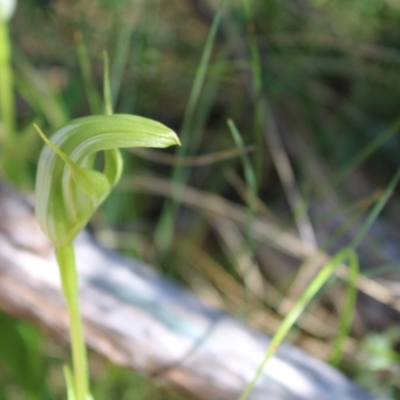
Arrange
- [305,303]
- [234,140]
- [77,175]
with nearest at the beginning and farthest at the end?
[77,175] < [305,303] < [234,140]

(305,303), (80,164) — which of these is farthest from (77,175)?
(305,303)

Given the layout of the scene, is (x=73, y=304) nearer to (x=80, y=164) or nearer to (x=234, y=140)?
(x=80, y=164)

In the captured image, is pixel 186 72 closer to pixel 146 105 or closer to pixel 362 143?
→ pixel 146 105

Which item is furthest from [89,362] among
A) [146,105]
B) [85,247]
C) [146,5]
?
[146,5]

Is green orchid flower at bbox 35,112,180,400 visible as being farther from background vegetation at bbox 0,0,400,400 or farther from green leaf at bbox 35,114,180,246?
background vegetation at bbox 0,0,400,400

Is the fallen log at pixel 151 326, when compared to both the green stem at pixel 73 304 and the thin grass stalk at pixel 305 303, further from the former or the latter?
the green stem at pixel 73 304

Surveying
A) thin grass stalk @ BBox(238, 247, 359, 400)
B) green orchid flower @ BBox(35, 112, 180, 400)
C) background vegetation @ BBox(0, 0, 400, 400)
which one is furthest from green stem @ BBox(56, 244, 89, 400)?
background vegetation @ BBox(0, 0, 400, 400)
